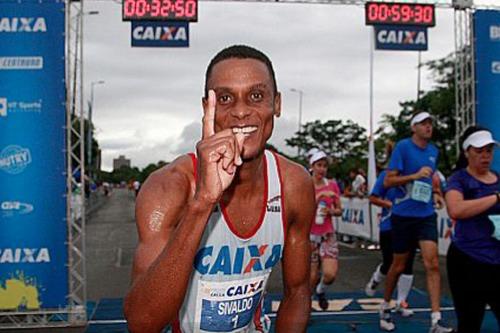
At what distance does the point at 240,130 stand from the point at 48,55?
17.9 ft

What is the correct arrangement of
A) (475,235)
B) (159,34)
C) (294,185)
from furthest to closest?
(159,34)
(475,235)
(294,185)

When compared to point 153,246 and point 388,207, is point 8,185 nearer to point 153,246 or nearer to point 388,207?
point 388,207

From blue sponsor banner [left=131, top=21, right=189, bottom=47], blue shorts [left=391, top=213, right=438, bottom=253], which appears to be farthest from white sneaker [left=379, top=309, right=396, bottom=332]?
blue sponsor banner [left=131, top=21, right=189, bottom=47]

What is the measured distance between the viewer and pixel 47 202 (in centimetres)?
696

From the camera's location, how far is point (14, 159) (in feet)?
22.6

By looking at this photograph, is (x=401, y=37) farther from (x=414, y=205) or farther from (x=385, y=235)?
(x=414, y=205)

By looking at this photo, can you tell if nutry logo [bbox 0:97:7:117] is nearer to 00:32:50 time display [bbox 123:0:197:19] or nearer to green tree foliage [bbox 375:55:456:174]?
00:32:50 time display [bbox 123:0:197:19]

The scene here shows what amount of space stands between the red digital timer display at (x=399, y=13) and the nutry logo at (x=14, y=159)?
5.78 meters

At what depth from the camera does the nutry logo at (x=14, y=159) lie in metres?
6.89

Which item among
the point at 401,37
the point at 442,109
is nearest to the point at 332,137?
the point at 442,109

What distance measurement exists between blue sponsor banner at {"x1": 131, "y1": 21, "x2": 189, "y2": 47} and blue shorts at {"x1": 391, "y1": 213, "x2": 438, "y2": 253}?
4951 millimetres

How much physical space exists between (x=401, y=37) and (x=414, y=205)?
5254 mm

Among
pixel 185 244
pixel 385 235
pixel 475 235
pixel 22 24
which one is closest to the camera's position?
pixel 185 244

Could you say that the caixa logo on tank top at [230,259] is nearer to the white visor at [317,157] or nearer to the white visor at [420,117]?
the white visor at [420,117]
